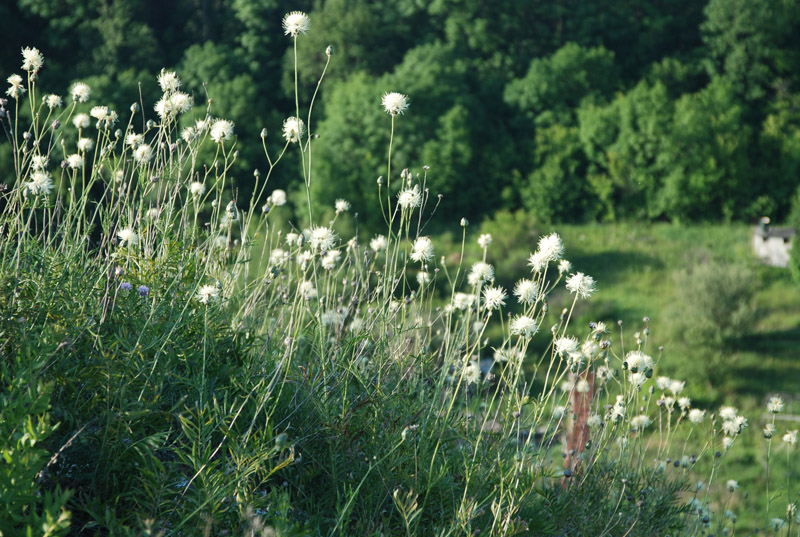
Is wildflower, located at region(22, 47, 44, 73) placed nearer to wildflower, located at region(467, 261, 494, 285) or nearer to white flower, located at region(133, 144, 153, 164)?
white flower, located at region(133, 144, 153, 164)

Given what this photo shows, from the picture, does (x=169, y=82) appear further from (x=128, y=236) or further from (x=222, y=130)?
(x=128, y=236)

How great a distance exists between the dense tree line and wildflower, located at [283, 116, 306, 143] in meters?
26.6

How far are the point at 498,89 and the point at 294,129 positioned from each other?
34267 mm

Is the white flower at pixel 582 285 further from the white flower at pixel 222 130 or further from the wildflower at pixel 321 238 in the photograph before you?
the white flower at pixel 222 130

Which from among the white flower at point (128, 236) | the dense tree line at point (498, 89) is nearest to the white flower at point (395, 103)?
the white flower at point (128, 236)

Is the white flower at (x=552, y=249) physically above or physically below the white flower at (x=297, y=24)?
below

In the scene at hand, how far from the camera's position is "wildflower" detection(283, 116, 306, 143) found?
3.05m

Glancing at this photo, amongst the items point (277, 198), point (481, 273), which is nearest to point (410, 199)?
point (481, 273)

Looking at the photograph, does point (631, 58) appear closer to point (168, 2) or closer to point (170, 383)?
point (168, 2)

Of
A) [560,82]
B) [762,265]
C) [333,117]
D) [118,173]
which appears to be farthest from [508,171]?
[118,173]

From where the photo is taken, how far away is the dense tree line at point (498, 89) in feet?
107

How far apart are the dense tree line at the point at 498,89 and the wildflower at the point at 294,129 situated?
26.6 meters

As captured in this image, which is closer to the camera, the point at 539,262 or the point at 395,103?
the point at 539,262

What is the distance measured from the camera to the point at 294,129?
316 centimetres
